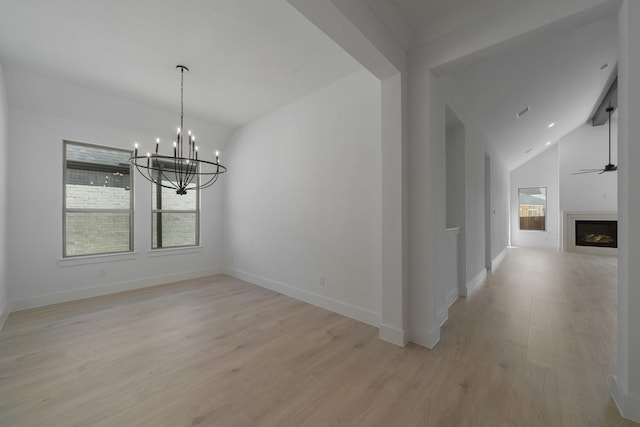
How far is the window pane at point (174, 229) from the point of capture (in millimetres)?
4621

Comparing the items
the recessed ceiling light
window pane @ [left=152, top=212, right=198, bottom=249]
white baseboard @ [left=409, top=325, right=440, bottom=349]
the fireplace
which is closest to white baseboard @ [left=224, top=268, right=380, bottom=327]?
white baseboard @ [left=409, top=325, right=440, bottom=349]

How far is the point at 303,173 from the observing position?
358cm

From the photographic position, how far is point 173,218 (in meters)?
4.82

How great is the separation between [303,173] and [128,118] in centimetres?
302

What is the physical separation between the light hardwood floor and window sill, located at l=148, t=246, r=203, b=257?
3.91ft

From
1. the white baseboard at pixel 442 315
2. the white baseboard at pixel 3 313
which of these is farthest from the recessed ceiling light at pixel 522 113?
the white baseboard at pixel 3 313

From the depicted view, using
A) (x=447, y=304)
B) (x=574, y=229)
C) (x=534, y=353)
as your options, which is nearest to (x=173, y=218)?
(x=447, y=304)

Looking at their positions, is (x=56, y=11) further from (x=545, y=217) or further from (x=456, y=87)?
(x=545, y=217)

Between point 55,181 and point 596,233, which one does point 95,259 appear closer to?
point 55,181

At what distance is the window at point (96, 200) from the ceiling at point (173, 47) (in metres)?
1.20

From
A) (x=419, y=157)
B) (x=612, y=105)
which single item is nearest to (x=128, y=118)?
(x=419, y=157)

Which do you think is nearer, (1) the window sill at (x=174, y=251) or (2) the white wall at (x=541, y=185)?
(1) the window sill at (x=174, y=251)

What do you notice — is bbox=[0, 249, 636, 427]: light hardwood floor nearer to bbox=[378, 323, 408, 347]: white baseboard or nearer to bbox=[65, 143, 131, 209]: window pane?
bbox=[378, 323, 408, 347]: white baseboard

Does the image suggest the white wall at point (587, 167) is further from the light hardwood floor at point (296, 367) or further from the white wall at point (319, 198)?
the white wall at point (319, 198)
